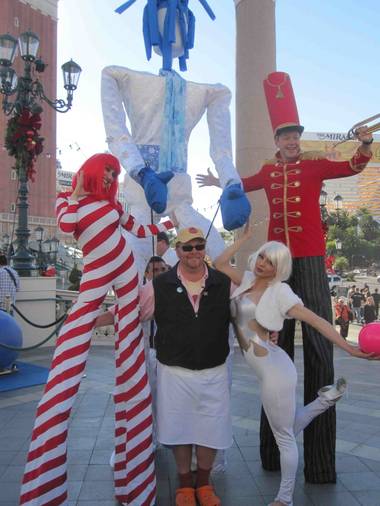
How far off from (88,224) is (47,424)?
955 millimetres

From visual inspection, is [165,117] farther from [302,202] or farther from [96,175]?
[302,202]

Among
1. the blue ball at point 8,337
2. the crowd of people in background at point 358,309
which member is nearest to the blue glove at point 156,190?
the blue ball at point 8,337

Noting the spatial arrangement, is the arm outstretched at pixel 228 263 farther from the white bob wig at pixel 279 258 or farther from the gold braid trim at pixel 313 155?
the gold braid trim at pixel 313 155

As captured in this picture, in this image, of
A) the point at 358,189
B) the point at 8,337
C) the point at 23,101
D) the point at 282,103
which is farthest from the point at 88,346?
the point at 358,189

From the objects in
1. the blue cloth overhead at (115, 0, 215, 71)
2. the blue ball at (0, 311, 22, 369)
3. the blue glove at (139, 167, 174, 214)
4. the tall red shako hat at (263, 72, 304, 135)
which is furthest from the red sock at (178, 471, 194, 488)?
the blue ball at (0, 311, 22, 369)

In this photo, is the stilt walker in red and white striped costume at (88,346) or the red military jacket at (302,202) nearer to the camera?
the stilt walker in red and white striped costume at (88,346)

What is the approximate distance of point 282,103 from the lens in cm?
290

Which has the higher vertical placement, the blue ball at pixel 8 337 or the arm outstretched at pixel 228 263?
the arm outstretched at pixel 228 263

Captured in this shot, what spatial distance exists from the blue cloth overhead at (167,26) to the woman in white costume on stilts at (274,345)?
1509mm

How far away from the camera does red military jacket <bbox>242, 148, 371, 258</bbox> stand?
9.17 feet

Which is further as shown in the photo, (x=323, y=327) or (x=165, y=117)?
(x=165, y=117)

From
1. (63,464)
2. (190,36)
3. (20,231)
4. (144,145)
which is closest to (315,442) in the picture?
(63,464)

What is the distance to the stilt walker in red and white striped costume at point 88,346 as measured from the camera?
222 centimetres

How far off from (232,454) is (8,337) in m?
3.57
